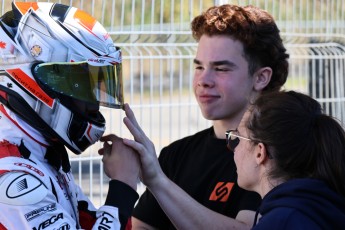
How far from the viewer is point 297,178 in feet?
8.56

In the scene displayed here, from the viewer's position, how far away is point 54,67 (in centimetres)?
Result: 285

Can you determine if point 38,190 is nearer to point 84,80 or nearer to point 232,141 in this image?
point 84,80

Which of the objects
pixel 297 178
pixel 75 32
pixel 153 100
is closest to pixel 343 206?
pixel 297 178

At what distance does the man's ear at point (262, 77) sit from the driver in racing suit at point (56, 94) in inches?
36.1

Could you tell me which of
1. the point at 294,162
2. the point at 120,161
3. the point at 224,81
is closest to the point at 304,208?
the point at 294,162

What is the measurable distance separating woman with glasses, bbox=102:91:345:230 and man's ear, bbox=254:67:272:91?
81cm

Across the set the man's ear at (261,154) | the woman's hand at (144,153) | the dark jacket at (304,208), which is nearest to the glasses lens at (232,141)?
the man's ear at (261,154)

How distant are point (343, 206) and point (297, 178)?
7.0 inches

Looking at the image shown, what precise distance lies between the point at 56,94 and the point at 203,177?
96 centimetres

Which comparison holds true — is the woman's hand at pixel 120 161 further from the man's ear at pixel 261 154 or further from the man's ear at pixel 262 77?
the man's ear at pixel 262 77

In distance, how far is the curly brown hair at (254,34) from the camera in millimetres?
3680

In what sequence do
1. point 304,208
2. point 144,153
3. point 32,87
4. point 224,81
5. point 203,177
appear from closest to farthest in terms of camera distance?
point 304,208 → point 32,87 → point 144,153 → point 203,177 → point 224,81

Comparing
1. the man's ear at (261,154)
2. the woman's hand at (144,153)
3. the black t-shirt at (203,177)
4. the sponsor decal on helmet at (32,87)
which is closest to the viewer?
the man's ear at (261,154)

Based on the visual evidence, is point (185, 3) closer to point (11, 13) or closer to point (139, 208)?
point (139, 208)
